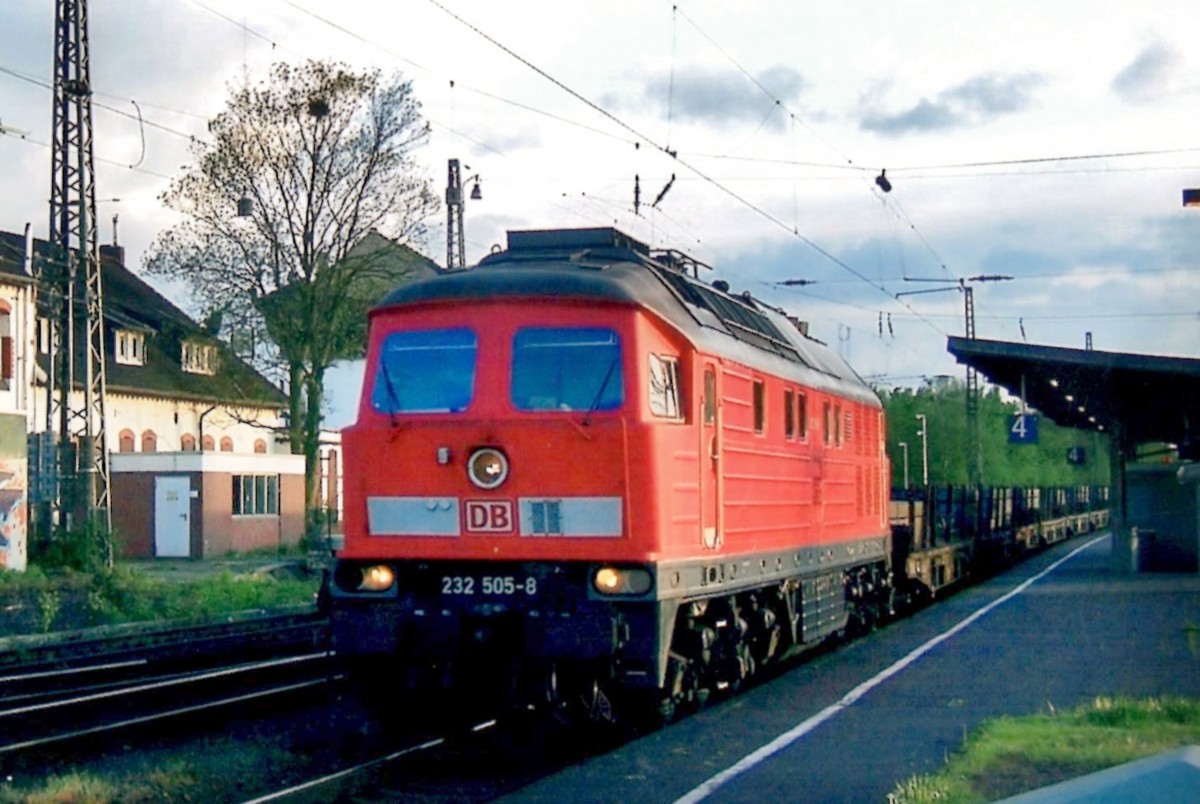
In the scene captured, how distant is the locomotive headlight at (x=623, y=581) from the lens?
10.9 meters

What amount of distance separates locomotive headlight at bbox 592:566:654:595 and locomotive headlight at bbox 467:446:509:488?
1.05 meters

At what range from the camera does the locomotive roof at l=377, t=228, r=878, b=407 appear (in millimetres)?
11641

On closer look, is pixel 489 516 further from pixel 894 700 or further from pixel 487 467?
pixel 894 700

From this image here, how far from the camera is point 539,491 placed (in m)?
11.2

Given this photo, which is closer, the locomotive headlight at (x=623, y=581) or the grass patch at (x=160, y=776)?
the grass patch at (x=160, y=776)

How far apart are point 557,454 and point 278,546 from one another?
37363 mm

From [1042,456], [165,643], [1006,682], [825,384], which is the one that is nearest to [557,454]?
[1006,682]

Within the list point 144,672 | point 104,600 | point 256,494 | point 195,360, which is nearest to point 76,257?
point 104,600

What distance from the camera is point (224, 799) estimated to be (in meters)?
10.2

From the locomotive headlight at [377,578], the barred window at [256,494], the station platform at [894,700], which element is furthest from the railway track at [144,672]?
the barred window at [256,494]

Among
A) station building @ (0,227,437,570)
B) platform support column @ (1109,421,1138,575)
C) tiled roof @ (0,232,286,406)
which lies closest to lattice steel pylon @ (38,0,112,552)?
station building @ (0,227,437,570)

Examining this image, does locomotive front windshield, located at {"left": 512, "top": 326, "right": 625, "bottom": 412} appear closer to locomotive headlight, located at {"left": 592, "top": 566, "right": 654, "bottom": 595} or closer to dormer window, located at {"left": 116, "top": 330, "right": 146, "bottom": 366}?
locomotive headlight, located at {"left": 592, "top": 566, "right": 654, "bottom": 595}

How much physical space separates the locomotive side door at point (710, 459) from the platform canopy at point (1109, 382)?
1646 cm

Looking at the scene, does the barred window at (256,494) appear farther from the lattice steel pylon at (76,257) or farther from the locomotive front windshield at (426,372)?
the locomotive front windshield at (426,372)
